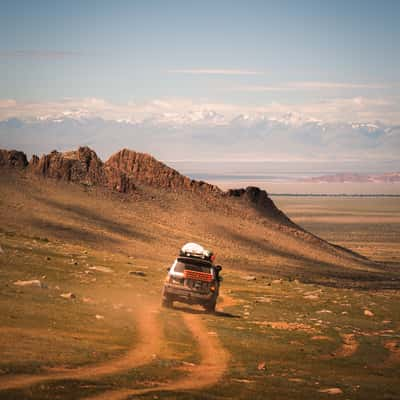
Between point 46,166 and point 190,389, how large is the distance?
2843 inches

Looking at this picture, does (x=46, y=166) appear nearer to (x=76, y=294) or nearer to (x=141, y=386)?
(x=76, y=294)

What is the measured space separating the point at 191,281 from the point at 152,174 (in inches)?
2495

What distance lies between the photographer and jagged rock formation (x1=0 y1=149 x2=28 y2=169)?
87.1 metres

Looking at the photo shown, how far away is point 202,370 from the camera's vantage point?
2166cm

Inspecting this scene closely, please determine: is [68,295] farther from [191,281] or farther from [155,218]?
[155,218]

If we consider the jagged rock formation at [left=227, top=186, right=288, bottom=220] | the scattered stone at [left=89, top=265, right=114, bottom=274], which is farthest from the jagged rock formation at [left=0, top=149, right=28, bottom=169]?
the scattered stone at [left=89, top=265, right=114, bottom=274]

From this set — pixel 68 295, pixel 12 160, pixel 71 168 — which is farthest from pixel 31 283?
pixel 71 168

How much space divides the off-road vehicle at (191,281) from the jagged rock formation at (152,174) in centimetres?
6114

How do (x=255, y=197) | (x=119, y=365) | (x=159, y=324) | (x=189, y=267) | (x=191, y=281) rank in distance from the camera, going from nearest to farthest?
(x=119, y=365) < (x=159, y=324) < (x=191, y=281) < (x=189, y=267) < (x=255, y=197)

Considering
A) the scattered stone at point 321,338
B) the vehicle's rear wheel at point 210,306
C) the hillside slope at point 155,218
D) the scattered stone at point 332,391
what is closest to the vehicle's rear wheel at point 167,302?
the vehicle's rear wheel at point 210,306

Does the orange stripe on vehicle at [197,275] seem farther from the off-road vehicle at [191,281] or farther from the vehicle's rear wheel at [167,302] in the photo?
the vehicle's rear wheel at [167,302]

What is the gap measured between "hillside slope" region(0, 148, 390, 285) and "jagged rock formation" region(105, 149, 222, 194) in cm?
13

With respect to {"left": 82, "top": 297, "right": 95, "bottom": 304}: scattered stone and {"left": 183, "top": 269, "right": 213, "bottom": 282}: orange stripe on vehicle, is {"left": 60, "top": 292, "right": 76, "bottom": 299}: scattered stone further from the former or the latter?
{"left": 183, "top": 269, "right": 213, "bottom": 282}: orange stripe on vehicle

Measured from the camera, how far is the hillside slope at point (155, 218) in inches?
2849
